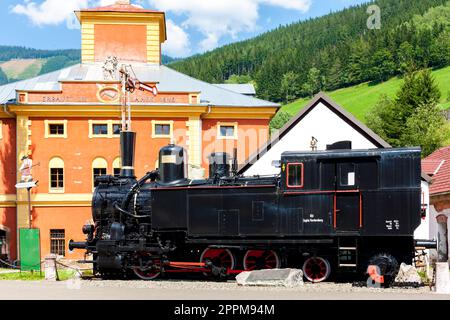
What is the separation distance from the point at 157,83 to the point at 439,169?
47.5ft

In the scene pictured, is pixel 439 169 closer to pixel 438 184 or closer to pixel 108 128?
pixel 438 184

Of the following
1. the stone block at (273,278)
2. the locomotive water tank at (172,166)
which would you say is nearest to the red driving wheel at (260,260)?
→ the stone block at (273,278)

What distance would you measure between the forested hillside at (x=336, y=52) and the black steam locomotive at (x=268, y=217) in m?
70.7

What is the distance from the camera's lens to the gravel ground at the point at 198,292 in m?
12.6

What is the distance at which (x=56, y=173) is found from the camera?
104ft

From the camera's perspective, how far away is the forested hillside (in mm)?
103188

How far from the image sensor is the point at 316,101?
27.3 meters

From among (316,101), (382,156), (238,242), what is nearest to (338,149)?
(382,156)

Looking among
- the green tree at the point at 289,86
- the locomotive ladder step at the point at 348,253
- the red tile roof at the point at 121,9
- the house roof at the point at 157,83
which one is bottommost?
the locomotive ladder step at the point at 348,253

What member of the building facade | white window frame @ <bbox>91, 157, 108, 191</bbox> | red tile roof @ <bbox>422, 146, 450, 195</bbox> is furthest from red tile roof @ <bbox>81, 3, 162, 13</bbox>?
the building facade

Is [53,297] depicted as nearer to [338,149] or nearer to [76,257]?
[338,149]

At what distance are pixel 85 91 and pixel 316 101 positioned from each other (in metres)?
11.9

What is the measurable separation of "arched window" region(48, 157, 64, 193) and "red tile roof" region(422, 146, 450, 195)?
17.3 metres

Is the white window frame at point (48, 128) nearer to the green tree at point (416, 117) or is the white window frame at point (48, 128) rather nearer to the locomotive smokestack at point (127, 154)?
the locomotive smokestack at point (127, 154)
